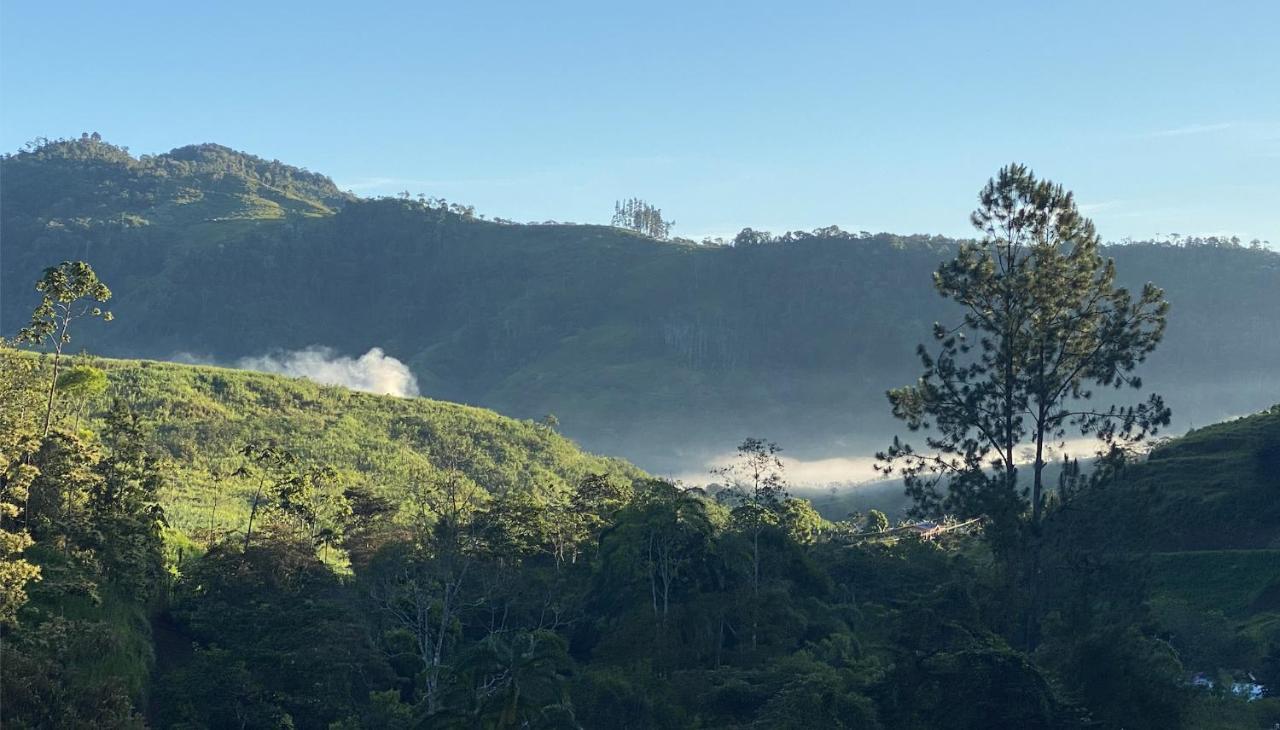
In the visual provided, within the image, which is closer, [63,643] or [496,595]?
[63,643]

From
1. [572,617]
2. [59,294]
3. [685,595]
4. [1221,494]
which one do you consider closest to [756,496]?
[685,595]

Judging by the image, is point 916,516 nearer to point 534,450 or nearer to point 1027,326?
point 1027,326

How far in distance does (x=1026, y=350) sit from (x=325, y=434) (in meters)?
112

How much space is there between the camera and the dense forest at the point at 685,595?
3625 cm

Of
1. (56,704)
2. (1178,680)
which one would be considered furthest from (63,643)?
(1178,680)

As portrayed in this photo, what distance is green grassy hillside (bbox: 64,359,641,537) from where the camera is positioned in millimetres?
120688

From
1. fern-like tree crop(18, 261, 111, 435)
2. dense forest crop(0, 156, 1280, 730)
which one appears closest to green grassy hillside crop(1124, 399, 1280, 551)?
dense forest crop(0, 156, 1280, 730)

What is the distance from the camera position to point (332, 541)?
239 feet

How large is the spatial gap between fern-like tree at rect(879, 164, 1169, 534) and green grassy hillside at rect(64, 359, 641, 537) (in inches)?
2615

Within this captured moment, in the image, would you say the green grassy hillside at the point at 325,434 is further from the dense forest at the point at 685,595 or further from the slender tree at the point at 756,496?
the slender tree at the point at 756,496

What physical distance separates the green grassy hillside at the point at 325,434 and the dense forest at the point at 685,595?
45668 mm

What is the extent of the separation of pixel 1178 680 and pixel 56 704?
3279 cm

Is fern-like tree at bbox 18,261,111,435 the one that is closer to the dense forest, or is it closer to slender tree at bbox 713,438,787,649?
the dense forest

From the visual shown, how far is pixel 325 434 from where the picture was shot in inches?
5768
